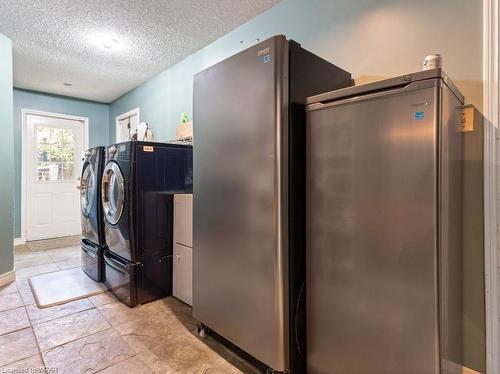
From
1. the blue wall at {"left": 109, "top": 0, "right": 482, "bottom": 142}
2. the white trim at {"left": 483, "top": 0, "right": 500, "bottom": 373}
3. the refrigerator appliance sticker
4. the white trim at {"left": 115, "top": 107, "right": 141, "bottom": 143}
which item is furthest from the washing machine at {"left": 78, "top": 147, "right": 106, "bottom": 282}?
the white trim at {"left": 483, "top": 0, "right": 500, "bottom": 373}

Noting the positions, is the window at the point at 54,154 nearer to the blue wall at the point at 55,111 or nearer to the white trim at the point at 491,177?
the blue wall at the point at 55,111

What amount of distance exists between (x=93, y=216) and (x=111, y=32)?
6.14 feet

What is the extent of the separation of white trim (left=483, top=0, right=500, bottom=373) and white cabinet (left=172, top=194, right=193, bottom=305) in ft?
6.25

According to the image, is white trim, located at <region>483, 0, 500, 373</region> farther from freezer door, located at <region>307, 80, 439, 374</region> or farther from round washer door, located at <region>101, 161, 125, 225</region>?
round washer door, located at <region>101, 161, 125, 225</region>

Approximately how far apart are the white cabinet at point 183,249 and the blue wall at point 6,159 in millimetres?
1969

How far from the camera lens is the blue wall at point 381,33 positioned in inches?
58.6

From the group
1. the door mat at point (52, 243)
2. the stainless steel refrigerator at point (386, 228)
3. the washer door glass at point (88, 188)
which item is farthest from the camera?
the door mat at point (52, 243)

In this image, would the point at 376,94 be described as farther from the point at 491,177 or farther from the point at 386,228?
the point at 491,177

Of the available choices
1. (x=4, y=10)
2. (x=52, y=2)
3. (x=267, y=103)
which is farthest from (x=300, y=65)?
(x=4, y=10)

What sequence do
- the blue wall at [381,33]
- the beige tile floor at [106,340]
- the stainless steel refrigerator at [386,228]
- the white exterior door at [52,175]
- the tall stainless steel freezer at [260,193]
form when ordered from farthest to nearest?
the white exterior door at [52,175]
the beige tile floor at [106,340]
the blue wall at [381,33]
the tall stainless steel freezer at [260,193]
the stainless steel refrigerator at [386,228]

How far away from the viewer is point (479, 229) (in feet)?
4.73

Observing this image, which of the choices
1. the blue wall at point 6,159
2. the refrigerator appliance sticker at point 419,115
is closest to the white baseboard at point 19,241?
the blue wall at point 6,159

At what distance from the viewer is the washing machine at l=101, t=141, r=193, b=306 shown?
239 centimetres

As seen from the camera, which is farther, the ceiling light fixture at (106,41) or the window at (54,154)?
the window at (54,154)
